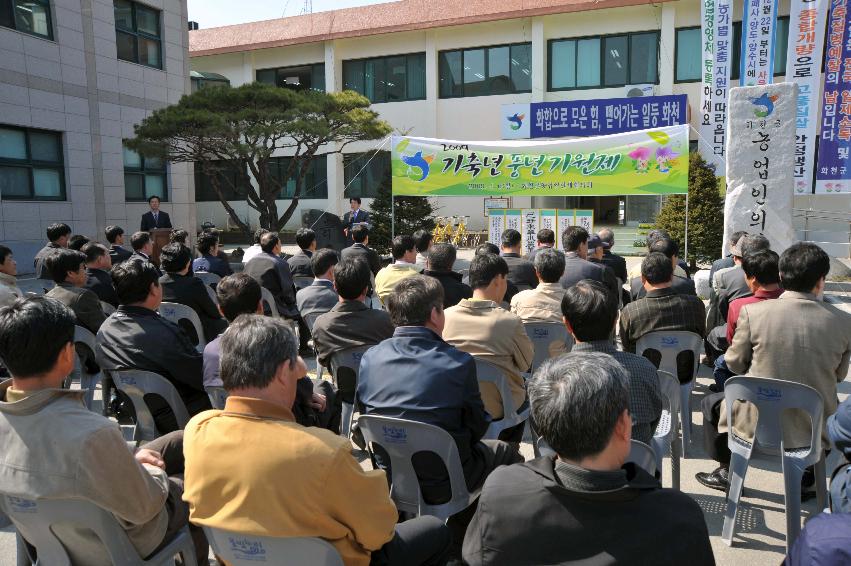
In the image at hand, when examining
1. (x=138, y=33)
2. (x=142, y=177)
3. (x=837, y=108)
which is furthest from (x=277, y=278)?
(x=837, y=108)

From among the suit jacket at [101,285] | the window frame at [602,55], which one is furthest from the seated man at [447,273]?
the window frame at [602,55]

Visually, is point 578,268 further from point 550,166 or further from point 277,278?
point 550,166

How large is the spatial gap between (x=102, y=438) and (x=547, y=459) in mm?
1372

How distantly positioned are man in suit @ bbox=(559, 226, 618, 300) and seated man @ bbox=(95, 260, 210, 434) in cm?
338

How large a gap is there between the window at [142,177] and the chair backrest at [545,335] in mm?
13074

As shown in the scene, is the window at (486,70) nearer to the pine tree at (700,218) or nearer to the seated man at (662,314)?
the pine tree at (700,218)

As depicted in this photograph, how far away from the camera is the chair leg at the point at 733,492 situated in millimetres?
3051

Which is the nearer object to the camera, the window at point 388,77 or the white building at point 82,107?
the white building at point 82,107

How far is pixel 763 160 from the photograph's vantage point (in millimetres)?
8391

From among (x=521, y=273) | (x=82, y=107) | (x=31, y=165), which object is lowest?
(x=521, y=273)

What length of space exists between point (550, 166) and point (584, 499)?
8107mm

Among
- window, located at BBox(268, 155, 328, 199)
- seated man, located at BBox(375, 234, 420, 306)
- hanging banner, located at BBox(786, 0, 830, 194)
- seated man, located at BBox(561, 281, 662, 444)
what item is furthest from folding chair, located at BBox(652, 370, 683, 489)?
window, located at BBox(268, 155, 328, 199)

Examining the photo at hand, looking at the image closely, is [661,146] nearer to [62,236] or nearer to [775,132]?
[775,132]

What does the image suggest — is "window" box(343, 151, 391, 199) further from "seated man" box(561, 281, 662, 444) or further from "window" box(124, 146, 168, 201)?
"seated man" box(561, 281, 662, 444)
